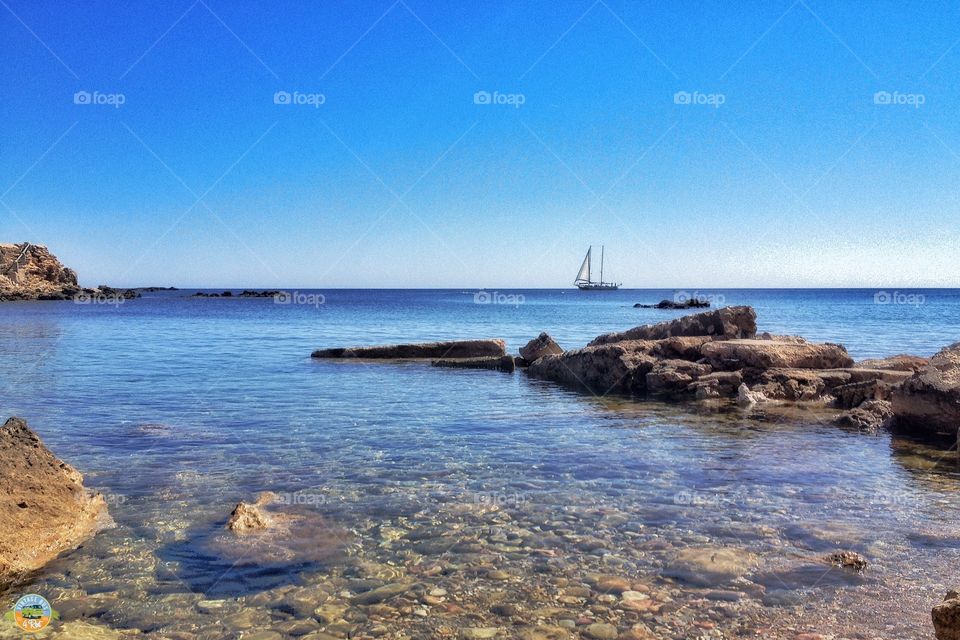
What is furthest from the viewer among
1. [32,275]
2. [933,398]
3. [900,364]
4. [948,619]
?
[32,275]

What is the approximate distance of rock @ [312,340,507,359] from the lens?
2230cm

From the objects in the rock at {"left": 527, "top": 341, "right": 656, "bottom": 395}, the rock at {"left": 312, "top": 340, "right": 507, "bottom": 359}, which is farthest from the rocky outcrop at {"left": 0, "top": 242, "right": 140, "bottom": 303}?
the rock at {"left": 527, "top": 341, "right": 656, "bottom": 395}

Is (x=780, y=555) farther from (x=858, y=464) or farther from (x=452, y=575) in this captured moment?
(x=858, y=464)

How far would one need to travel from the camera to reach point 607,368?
54.5 ft

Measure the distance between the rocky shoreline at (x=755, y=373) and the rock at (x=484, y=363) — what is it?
0.79 feet

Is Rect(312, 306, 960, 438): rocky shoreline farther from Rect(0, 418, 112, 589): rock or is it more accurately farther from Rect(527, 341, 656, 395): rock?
Rect(0, 418, 112, 589): rock

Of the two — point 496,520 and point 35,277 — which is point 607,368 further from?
point 35,277

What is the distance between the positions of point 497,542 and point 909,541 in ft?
12.3

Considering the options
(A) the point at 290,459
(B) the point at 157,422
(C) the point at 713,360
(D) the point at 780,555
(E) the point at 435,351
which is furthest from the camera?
(E) the point at 435,351

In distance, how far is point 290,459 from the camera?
8.73 m

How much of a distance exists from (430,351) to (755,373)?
11.4 meters

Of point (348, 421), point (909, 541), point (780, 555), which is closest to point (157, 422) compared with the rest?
point (348, 421)

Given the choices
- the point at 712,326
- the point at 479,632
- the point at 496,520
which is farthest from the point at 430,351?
the point at 479,632

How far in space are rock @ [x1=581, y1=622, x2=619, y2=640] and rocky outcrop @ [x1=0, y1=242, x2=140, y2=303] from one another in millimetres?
99214
